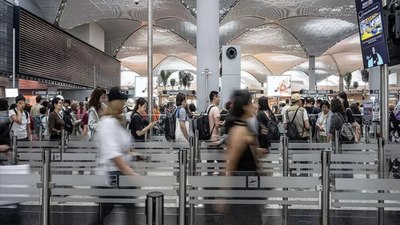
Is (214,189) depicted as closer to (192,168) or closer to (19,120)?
(192,168)

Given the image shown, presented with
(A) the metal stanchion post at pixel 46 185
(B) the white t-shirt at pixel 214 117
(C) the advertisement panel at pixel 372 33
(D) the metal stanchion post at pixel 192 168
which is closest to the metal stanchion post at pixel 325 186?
(D) the metal stanchion post at pixel 192 168

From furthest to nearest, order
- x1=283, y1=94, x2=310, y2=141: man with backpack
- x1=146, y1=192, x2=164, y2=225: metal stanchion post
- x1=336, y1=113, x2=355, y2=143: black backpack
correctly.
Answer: x1=283, y1=94, x2=310, y2=141: man with backpack, x1=336, y1=113, x2=355, y2=143: black backpack, x1=146, y1=192, x2=164, y2=225: metal stanchion post

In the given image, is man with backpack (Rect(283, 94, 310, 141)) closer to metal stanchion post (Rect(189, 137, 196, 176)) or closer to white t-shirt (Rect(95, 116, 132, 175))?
metal stanchion post (Rect(189, 137, 196, 176))

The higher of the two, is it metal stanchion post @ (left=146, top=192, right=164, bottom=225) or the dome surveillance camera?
the dome surveillance camera

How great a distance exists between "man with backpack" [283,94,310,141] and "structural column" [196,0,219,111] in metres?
7.31

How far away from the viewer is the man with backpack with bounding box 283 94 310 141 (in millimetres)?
8578

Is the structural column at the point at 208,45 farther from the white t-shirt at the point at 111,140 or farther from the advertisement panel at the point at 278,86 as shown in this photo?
the white t-shirt at the point at 111,140

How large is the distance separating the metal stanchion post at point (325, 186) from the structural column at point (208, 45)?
11.9m

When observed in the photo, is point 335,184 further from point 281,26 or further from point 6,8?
point 281,26

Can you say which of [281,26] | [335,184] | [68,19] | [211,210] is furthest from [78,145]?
[281,26]

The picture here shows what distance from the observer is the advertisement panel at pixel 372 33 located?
645 centimetres

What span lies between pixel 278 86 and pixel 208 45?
990 cm

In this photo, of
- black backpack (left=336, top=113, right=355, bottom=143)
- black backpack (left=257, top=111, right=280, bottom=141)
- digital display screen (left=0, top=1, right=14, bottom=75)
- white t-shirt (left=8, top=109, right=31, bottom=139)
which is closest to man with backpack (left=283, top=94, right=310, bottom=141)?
black backpack (left=336, top=113, right=355, bottom=143)

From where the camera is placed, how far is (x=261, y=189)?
4055 mm
